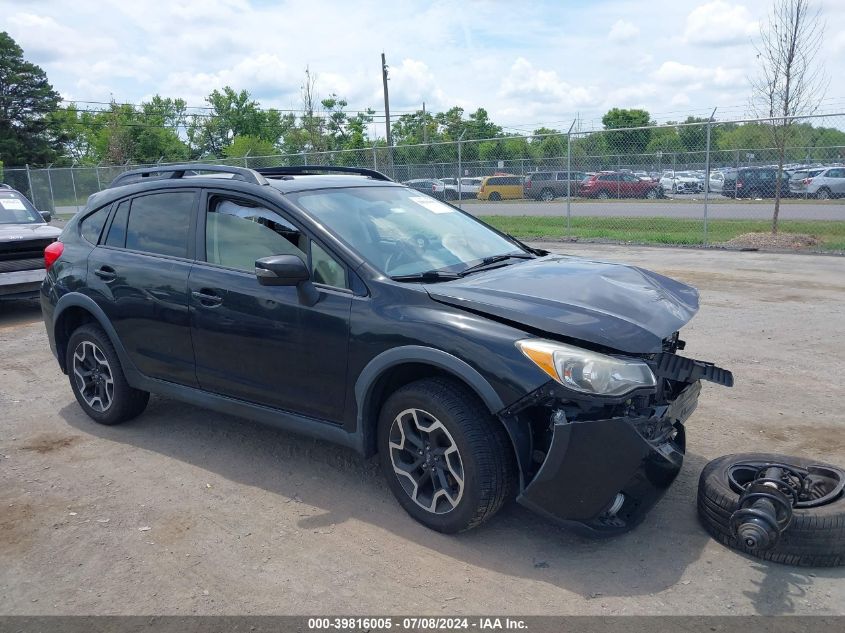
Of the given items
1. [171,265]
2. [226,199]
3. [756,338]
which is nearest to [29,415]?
[171,265]

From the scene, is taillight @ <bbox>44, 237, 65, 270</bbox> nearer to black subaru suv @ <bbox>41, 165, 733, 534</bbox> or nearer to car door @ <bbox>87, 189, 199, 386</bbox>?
black subaru suv @ <bbox>41, 165, 733, 534</bbox>

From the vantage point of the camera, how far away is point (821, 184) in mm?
17094

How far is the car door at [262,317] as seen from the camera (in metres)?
3.91

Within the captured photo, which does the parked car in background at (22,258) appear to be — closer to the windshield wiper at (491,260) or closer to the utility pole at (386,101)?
the windshield wiper at (491,260)

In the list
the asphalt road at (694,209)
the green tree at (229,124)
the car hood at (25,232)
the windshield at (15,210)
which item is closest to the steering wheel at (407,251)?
the car hood at (25,232)

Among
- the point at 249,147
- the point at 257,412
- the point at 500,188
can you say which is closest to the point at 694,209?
the point at 500,188

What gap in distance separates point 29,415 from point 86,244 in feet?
4.74

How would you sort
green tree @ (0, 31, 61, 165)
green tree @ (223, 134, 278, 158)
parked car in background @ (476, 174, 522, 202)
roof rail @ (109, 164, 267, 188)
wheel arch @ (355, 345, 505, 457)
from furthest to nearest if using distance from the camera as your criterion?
green tree @ (0, 31, 61, 165) → green tree @ (223, 134, 278, 158) → parked car in background @ (476, 174, 522, 202) → roof rail @ (109, 164, 267, 188) → wheel arch @ (355, 345, 505, 457)

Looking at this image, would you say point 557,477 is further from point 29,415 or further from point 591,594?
point 29,415

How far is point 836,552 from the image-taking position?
126 inches

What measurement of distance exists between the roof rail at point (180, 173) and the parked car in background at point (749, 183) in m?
16.1

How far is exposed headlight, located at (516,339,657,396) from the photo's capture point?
317 centimetres

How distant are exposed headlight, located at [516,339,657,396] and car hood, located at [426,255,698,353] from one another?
7cm

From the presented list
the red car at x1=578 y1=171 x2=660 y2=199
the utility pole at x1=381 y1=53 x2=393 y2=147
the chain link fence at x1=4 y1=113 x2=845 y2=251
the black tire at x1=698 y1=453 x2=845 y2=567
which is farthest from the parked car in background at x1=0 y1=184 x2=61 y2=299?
the utility pole at x1=381 y1=53 x2=393 y2=147
